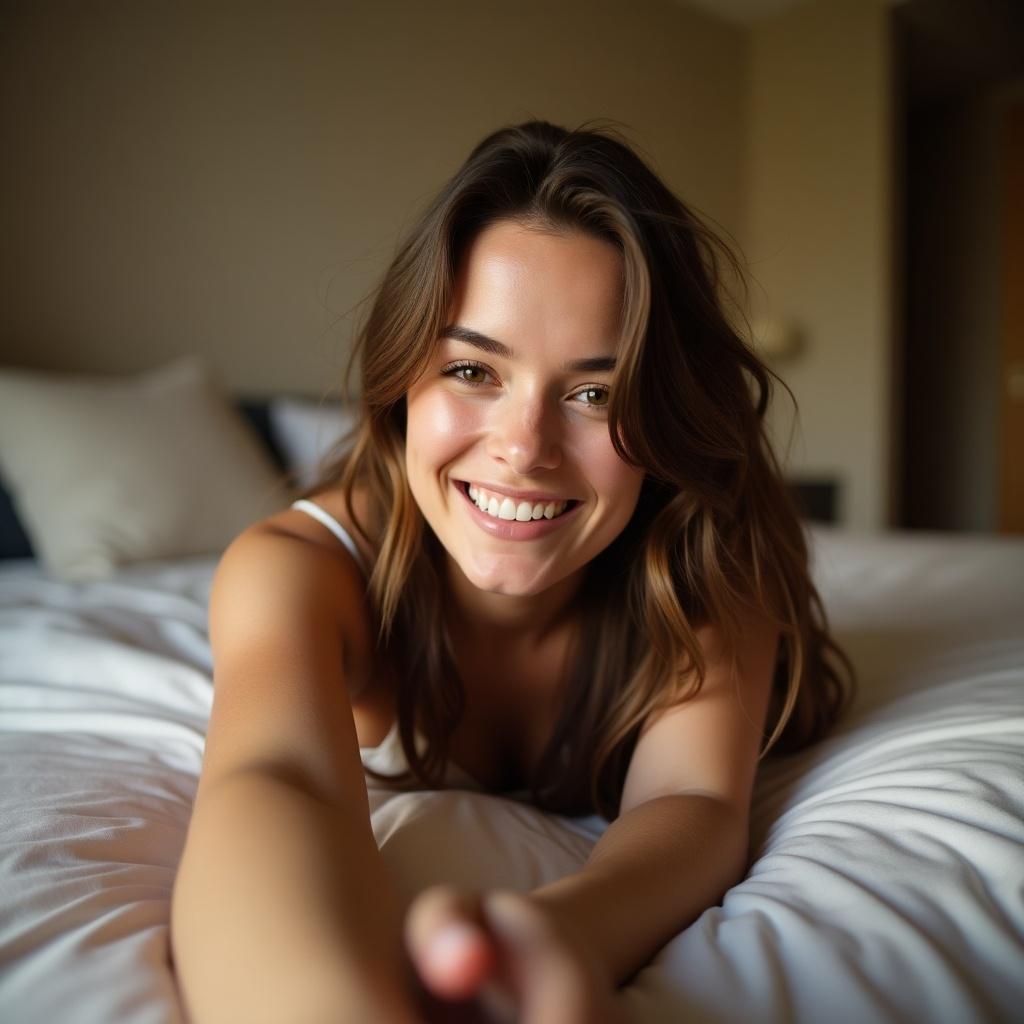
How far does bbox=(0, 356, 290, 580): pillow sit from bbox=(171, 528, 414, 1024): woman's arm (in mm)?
1299

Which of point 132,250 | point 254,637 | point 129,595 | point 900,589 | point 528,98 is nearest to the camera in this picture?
point 254,637

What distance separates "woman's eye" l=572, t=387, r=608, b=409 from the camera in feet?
2.99

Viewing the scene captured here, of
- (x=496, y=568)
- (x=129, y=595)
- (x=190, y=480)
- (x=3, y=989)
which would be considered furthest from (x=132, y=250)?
(x=3, y=989)

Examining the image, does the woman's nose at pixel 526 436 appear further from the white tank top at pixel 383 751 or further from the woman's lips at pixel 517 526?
the white tank top at pixel 383 751

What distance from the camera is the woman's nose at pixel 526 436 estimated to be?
2.92 feet

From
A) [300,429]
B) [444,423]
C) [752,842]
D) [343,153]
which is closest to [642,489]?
[444,423]

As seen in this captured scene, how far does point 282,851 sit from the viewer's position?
1.88 feet

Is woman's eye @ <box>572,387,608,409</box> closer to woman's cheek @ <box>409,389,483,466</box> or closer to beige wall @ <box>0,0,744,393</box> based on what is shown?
woman's cheek @ <box>409,389,483,466</box>

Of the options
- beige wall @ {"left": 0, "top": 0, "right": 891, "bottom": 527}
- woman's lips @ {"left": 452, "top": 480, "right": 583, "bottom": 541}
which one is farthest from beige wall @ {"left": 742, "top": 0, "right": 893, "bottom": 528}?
woman's lips @ {"left": 452, "top": 480, "right": 583, "bottom": 541}

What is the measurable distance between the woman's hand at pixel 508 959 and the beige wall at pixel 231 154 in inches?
107

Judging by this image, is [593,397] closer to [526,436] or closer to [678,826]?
[526,436]

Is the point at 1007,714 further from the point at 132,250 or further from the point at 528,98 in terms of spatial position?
the point at 528,98

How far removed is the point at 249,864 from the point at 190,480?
6.18ft

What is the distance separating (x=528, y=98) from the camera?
14.0 feet
